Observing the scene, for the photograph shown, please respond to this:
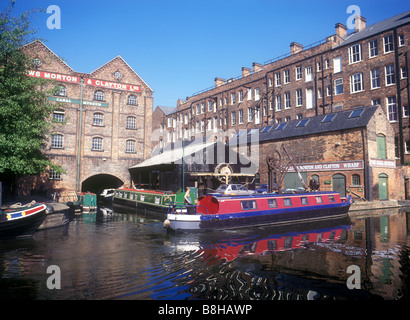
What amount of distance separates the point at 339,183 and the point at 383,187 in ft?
12.6

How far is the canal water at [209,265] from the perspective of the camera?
20.1 feet

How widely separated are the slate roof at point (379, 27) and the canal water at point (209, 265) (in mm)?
25405

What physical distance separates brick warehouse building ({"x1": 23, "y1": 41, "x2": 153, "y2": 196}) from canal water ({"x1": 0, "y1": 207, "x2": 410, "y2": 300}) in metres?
15.4

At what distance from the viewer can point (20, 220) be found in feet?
38.4

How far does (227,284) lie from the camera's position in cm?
661

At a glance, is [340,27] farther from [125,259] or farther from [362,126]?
[125,259]

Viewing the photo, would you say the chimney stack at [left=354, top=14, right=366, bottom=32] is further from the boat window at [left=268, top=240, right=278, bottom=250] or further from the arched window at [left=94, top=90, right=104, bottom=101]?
the boat window at [left=268, top=240, right=278, bottom=250]

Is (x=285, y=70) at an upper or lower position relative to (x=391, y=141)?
upper

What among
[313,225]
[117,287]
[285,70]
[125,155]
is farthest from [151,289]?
[285,70]

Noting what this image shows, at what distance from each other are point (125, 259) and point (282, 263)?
4.80m

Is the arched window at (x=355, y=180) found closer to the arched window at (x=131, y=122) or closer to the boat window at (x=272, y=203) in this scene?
the boat window at (x=272, y=203)

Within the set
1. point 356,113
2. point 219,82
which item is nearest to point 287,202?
point 356,113

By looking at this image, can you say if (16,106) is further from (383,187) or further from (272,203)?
(383,187)

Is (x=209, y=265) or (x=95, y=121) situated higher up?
(x=95, y=121)
